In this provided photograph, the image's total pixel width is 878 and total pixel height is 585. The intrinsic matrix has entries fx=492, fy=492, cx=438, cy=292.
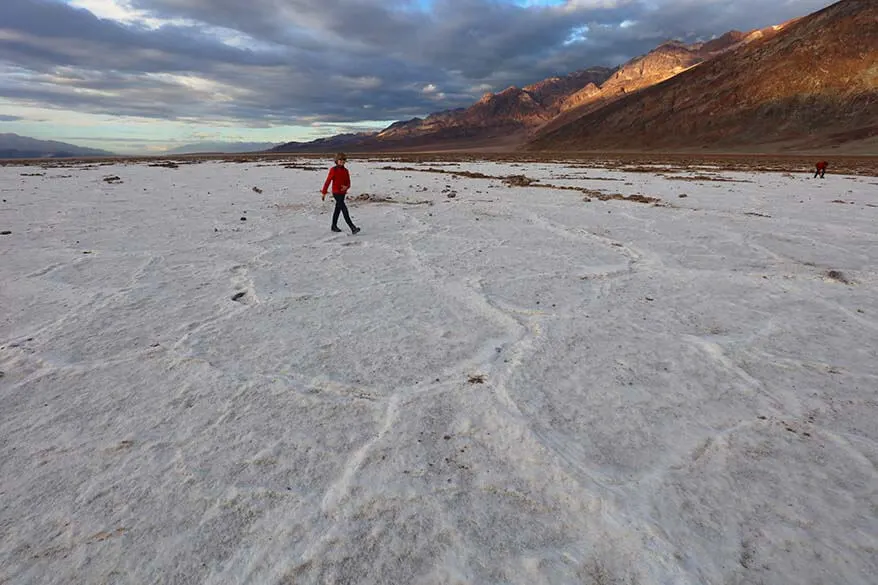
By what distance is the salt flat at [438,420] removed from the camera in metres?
2.04

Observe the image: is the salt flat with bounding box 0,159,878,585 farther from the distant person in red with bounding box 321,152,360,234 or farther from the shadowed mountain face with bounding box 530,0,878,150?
the shadowed mountain face with bounding box 530,0,878,150

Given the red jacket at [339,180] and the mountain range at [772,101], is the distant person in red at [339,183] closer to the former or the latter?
the red jacket at [339,180]

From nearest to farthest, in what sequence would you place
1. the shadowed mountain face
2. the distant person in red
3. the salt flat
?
the salt flat, the distant person in red, the shadowed mountain face

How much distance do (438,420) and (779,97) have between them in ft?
314

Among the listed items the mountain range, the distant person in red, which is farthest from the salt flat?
the mountain range

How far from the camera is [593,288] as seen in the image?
212 inches

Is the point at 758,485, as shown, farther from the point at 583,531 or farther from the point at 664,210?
the point at 664,210

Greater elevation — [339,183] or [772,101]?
[772,101]

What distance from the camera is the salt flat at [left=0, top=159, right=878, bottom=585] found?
6.71ft

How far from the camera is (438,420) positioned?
9.62 feet

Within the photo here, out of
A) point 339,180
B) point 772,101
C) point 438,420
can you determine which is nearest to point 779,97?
point 772,101

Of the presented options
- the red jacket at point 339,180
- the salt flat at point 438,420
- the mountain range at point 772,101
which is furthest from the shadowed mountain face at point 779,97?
the salt flat at point 438,420

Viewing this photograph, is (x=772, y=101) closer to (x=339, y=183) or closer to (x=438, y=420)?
(x=339, y=183)

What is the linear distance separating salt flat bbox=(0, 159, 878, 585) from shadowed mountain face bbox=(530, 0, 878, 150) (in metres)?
74.8
